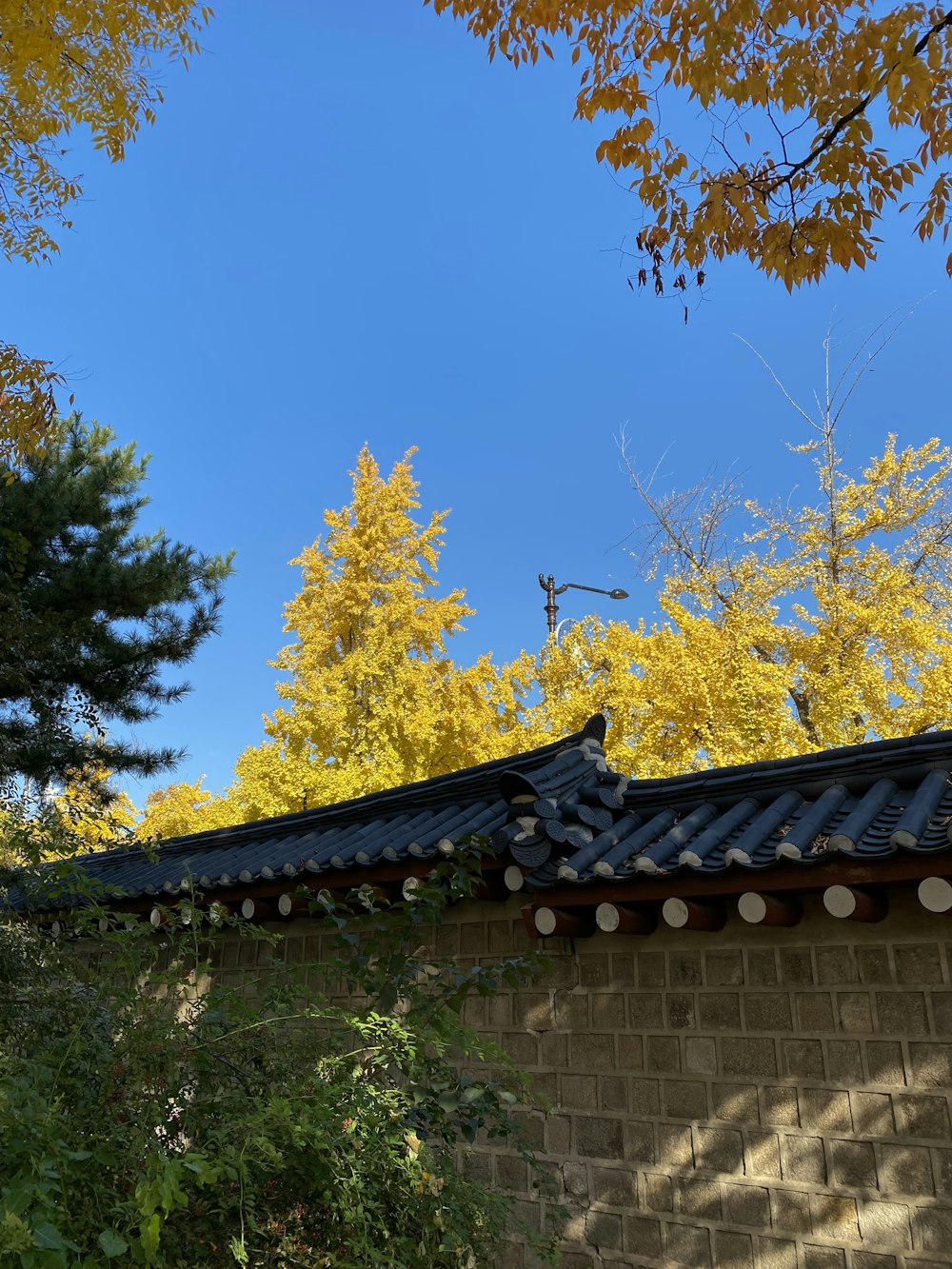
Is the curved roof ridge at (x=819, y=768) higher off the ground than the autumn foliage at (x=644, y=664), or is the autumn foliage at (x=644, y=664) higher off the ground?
the autumn foliage at (x=644, y=664)

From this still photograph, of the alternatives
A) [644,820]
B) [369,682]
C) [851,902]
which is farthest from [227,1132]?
[369,682]

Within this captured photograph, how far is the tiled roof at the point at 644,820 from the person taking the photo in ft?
13.0

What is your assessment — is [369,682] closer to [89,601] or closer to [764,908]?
[89,601]

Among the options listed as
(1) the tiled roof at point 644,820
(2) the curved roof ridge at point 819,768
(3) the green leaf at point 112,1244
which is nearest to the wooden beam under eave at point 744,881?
(1) the tiled roof at point 644,820

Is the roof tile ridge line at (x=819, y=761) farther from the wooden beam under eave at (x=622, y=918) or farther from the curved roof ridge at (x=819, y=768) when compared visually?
the wooden beam under eave at (x=622, y=918)

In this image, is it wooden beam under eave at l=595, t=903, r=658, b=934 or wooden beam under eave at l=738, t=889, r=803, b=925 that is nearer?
wooden beam under eave at l=738, t=889, r=803, b=925

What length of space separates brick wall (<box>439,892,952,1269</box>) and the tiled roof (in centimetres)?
44

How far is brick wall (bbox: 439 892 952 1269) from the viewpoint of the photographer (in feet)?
12.4

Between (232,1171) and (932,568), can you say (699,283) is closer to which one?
(232,1171)

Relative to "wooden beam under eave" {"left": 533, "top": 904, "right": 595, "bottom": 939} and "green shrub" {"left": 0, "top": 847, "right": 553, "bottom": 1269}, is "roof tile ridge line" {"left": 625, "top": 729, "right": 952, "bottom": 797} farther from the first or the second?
"green shrub" {"left": 0, "top": 847, "right": 553, "bottom": 1269}

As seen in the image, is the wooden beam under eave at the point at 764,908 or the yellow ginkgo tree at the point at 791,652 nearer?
the wooden beam under eave at the point at 764,908

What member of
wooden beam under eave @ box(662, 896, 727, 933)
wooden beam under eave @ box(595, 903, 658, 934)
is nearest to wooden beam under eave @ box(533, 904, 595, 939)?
wooden beam under eave @ box(595, 903, 658, 934)

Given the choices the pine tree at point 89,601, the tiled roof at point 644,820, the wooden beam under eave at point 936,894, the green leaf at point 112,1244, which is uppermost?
the pine tree at point 89,601

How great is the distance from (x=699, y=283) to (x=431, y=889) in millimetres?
3081
